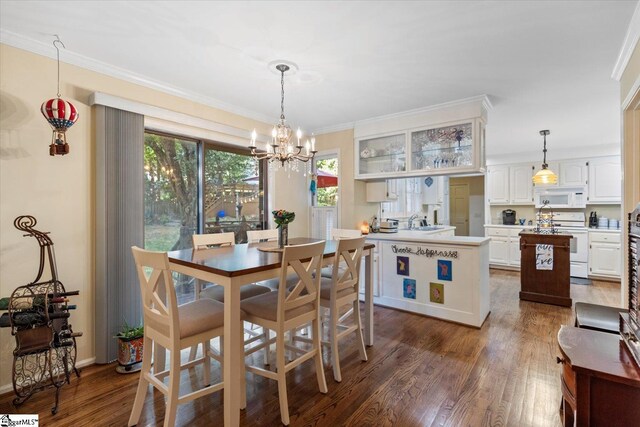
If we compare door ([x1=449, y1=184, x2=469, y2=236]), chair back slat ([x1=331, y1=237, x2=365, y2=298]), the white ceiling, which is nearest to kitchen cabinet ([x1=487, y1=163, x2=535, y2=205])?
door ([x1=449, y1=184, x2=469, y2=236])

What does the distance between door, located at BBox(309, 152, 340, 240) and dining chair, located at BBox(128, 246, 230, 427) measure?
269 centimetres

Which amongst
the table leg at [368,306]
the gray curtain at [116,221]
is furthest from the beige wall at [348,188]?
the gray curtain at [116,221]

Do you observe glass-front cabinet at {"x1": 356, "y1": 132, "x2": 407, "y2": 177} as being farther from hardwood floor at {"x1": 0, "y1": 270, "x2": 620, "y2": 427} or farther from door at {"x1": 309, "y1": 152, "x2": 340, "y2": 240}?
hardwood floor at {"x1": 0, "y1": 270, "x2": 620, "y2": 427}

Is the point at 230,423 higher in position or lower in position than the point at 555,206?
lower

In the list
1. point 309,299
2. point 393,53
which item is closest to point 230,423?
point 309,299

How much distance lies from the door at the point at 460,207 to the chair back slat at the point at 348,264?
646 centimetres

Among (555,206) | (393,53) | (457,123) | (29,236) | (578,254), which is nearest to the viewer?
(29,236)

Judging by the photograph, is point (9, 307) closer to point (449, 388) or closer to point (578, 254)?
point (449, 388)

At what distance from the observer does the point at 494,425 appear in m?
1.80

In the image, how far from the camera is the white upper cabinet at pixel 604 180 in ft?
17.7

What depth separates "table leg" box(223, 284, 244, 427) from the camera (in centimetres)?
167

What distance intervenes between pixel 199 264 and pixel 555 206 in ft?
21.8

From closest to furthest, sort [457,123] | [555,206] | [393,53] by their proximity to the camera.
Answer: [393,53], [457,123], [555,206]

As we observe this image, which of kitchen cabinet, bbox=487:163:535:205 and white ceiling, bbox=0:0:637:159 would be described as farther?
kitchen cabinet, bbox=487:163:535:205
